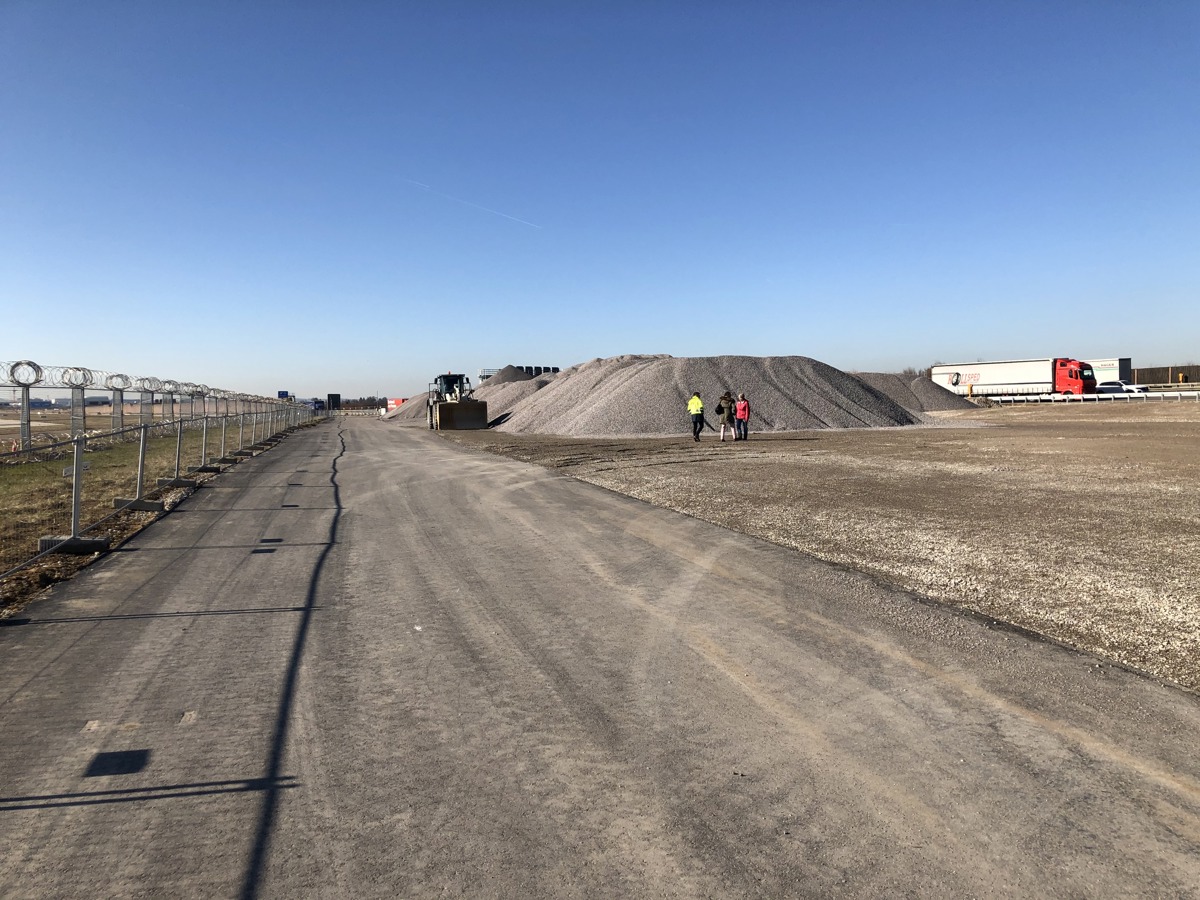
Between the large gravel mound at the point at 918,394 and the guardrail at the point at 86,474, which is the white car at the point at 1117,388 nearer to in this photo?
the large gravel mound at the point at 918,394

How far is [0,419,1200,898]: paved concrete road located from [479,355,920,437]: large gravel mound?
29.2 m

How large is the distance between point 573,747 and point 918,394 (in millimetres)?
64552

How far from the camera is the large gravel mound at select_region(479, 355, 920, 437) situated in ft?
117

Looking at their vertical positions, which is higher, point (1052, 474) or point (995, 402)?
point (995, 402)

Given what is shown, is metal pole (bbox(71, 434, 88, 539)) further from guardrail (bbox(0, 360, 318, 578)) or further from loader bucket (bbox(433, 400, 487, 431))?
loader bucket (bbox(433, 400, 487, 431))

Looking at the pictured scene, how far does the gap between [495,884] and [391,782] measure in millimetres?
905

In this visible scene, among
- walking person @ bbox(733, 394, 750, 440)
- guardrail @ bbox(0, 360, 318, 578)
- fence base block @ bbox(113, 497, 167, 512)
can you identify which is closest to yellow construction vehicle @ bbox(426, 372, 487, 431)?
guardrail @ bbox(0, 360, 318, 578)

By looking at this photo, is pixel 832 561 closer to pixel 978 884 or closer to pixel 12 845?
pixel 978 884

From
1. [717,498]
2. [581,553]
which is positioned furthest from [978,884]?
[717,498]

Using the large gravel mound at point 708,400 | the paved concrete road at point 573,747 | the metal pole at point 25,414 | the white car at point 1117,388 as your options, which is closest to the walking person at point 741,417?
the large gravel mound at point 708,400

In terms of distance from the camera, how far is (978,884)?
263 centimetres

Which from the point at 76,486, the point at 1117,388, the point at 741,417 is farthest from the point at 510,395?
the point at 76,486

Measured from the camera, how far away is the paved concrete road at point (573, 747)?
2.76 meters

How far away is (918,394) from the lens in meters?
61.5
